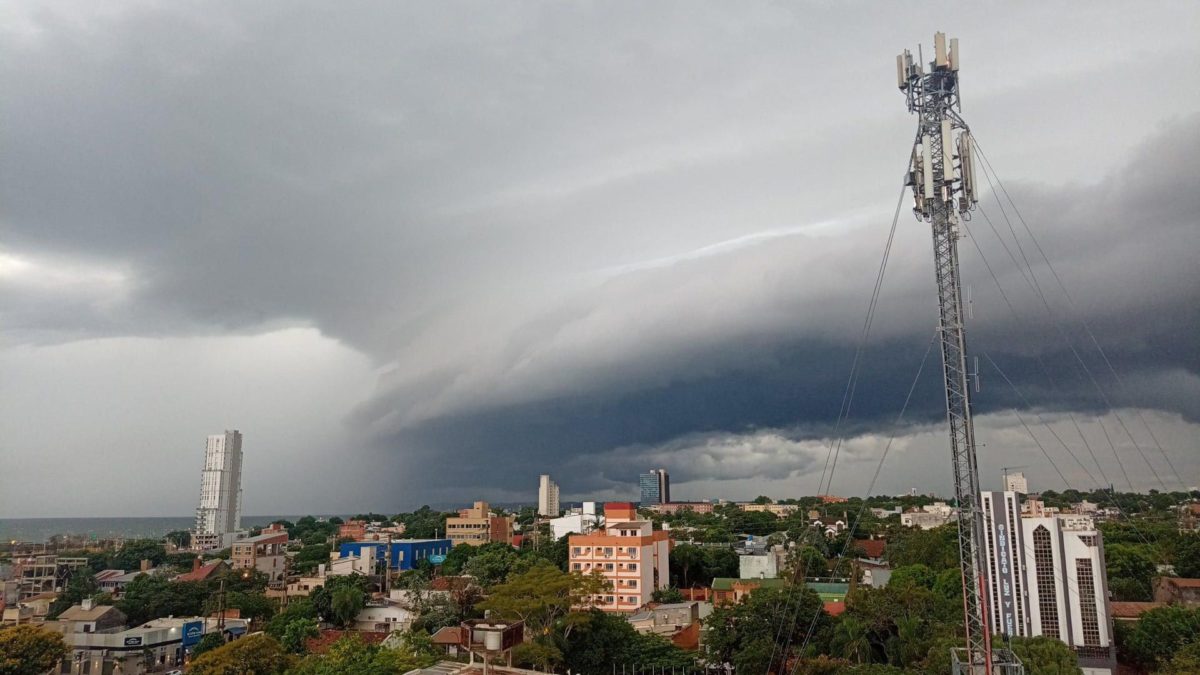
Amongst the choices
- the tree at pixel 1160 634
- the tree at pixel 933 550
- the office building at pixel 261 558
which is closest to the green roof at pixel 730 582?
the tree at pixel 933 550

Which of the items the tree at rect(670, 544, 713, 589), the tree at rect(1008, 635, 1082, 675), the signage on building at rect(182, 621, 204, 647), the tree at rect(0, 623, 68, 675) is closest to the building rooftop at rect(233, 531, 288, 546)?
the signage on building at rect(182, 621, 204, 647)

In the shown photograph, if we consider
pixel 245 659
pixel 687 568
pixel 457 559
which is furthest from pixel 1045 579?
pixel 457 559

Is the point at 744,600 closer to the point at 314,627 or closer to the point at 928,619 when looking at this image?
the point at 928,619

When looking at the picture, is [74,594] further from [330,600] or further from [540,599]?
[540,599]

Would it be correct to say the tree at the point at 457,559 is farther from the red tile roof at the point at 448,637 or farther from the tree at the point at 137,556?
the tree at the point at 137,556

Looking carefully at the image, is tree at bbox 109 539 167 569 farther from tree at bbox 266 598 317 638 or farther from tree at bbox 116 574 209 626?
tree at bbox 266 598 317 638
